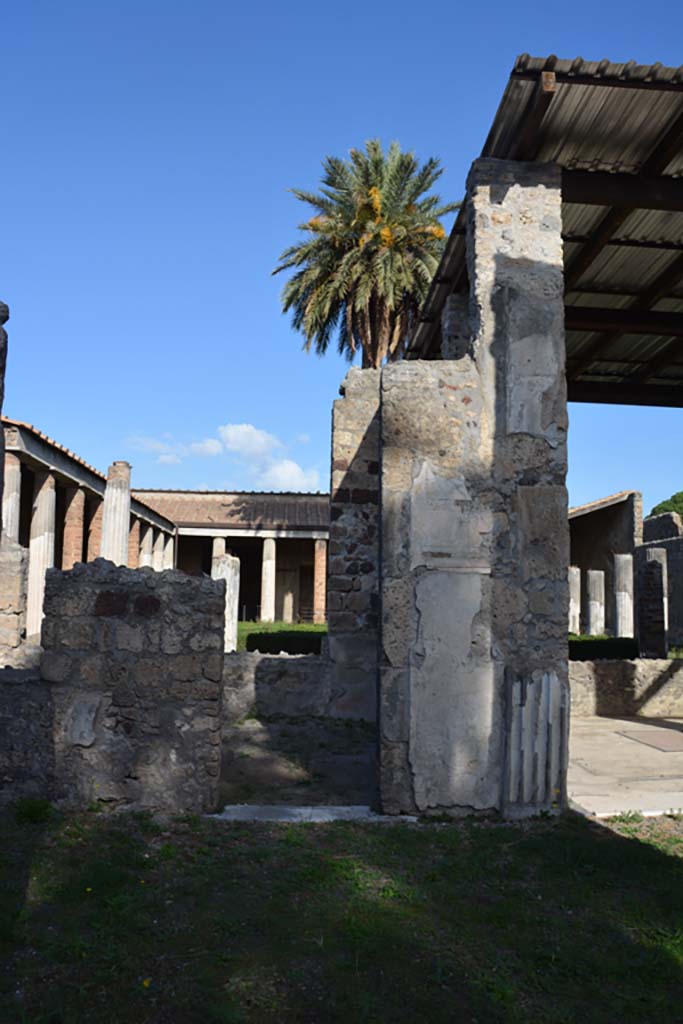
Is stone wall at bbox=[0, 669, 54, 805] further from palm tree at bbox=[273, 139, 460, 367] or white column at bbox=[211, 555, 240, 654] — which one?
palm tree at bbox=[273, 139, 460, 367]

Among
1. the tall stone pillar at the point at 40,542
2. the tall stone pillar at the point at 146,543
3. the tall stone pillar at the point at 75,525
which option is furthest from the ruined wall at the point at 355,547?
the tall stone pillar at the point at 146,543

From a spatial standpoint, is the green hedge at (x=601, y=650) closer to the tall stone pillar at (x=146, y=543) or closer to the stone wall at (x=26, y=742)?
the stone wall at (x=26, y=742)

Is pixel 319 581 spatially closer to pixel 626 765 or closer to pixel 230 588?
pixel 230 588

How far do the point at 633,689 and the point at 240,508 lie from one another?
20038mm

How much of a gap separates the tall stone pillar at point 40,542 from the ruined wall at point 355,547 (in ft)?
30.9

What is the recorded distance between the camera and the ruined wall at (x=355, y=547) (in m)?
7.26

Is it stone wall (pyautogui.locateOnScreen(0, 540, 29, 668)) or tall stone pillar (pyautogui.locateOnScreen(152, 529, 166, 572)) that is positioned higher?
tall stone pillar (pyautogui.locateOnScreen(152, 529, 166, 572))

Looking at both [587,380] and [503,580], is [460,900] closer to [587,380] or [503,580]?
[503,580]

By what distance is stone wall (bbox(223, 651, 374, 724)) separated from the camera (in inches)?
284

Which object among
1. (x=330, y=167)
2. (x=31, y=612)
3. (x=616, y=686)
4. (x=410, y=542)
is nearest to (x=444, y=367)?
(x=410, y=542)

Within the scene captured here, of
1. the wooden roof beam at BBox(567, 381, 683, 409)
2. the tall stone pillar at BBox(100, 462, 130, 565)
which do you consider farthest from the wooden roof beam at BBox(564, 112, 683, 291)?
the tall stone pillar at BBox(100, 462, 130, 565)

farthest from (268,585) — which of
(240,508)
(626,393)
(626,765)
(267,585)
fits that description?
(626,765)

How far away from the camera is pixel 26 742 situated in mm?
4121

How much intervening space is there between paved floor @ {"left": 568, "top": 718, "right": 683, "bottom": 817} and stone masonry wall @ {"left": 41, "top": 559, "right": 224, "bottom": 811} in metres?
2.22
